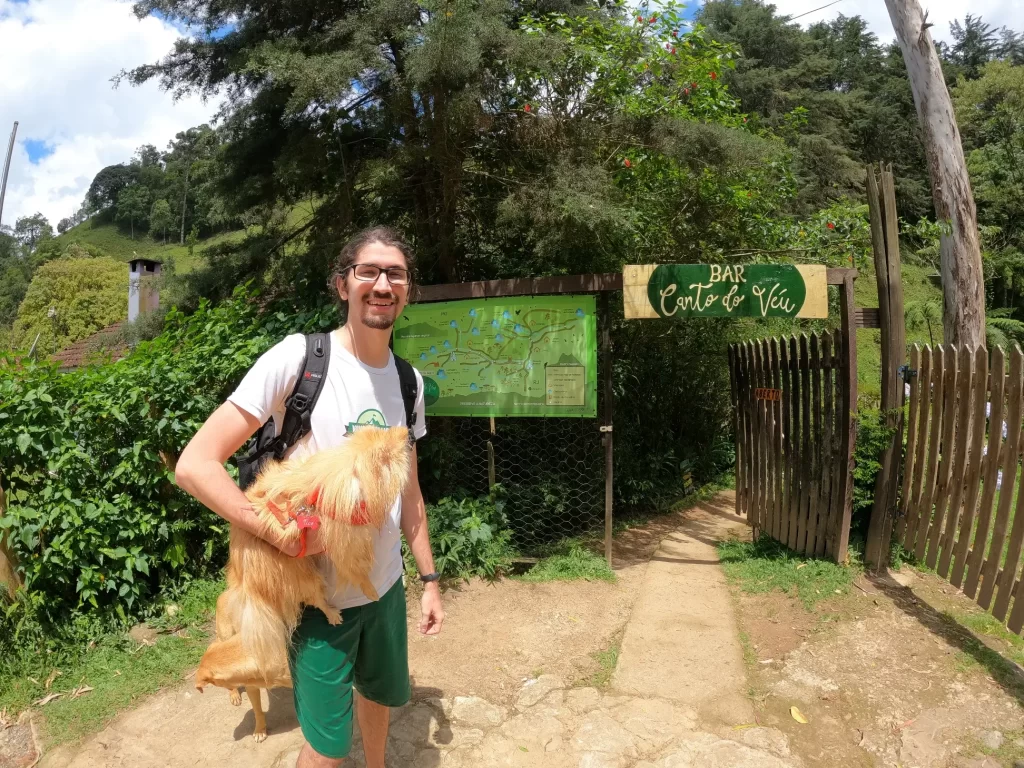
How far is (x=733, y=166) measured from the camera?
4.95m

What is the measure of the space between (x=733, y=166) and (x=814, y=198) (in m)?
16.9

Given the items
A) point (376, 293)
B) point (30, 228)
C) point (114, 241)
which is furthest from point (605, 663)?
point (30, 228)

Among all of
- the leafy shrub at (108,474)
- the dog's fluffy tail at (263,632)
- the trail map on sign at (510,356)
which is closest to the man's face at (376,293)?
the dog's fluffy tail at (263,632)

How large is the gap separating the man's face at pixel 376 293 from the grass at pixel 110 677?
2497 mm

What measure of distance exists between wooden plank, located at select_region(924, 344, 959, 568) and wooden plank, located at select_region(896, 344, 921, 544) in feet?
0.67

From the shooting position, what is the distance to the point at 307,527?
1575 millimetres

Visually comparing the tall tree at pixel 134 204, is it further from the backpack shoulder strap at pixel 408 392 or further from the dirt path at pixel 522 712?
the backpack shoulder strap at pixel 408 392

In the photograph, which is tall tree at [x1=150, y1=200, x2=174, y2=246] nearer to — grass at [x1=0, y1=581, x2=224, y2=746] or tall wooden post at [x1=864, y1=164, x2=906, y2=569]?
grass at [x1=0, y1=581, x2=224, y2=746]

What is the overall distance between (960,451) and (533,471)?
299 centimetres

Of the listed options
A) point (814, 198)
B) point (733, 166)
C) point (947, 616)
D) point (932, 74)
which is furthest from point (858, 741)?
point (814, 198)

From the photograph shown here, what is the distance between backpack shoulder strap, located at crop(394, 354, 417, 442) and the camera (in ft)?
6.75

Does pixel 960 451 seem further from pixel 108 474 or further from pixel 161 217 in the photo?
pixel 161 217

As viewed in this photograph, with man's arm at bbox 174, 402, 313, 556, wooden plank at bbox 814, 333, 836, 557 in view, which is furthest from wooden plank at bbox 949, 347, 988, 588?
man's arm at bbox 174, 402, 313, 556

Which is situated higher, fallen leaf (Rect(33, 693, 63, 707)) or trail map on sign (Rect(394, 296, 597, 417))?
trail map on sign (Rect(394, 296, 597, 417))
